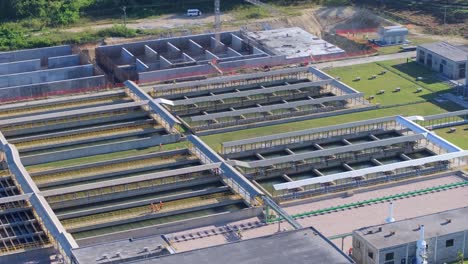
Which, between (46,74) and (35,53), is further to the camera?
(35,53)

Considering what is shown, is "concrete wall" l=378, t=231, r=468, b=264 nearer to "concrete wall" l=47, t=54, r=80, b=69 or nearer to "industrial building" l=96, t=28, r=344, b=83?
"industrial building" l=96, t=28, r=344, b=83

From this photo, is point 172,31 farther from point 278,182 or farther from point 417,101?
point 278,182

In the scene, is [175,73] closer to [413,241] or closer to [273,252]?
[273,252]

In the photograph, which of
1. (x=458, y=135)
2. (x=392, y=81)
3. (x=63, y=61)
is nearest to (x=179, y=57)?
(x=63, y=61)

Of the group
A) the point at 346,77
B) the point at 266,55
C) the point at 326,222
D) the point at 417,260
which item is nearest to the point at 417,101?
the point at 346,77

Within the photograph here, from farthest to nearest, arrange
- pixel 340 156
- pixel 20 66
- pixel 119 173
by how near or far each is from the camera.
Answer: pixel 20 66, pixel 340 156, pixel 119 173

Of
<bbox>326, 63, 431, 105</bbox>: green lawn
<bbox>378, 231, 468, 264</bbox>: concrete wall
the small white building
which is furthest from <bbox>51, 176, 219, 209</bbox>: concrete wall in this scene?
the small white building
